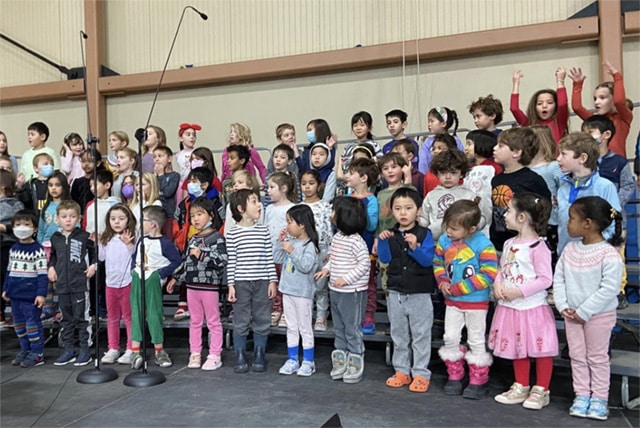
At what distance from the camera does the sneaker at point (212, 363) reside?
464 cm

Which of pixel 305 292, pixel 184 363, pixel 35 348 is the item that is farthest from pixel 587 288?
pixel 35 348

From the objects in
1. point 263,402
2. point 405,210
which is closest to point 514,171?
point 405,210

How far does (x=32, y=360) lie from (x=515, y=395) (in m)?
3.89

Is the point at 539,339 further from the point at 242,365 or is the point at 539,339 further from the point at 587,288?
the point at 242,365

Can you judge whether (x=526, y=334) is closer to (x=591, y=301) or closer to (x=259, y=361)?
(x=591, y=301)

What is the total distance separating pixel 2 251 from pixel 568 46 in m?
7.12

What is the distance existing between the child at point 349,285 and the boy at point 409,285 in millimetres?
226

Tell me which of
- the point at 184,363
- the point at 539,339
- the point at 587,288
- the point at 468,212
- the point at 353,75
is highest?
the point at 353,75

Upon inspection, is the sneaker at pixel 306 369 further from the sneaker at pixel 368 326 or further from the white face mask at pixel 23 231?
the white face mask at pixel 23 231

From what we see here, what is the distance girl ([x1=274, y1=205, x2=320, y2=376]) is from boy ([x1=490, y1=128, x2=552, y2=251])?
135 cm

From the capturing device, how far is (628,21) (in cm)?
727

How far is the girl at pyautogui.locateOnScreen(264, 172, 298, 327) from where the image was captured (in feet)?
16.5

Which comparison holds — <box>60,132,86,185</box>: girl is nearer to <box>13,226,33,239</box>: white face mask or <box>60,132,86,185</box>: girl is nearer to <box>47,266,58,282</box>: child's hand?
<box>13,226,33,239</box>: white face mask

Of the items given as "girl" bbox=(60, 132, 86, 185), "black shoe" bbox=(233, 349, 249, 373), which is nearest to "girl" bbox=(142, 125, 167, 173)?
"girl" bbox=(60, 132, 86, 185)
